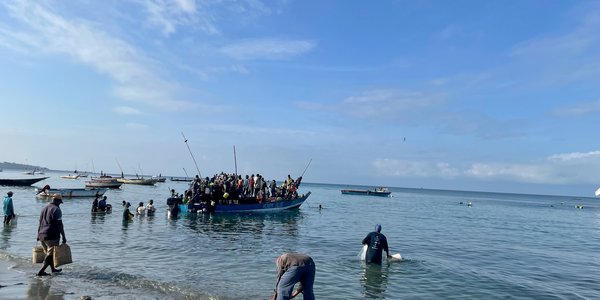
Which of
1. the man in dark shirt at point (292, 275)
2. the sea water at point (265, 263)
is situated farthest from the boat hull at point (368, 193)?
the man in dark shirt at point (292, 275)

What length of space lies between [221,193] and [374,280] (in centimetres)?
1969

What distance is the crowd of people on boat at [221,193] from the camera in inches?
1193

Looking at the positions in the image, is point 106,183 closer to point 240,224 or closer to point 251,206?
point 251,206

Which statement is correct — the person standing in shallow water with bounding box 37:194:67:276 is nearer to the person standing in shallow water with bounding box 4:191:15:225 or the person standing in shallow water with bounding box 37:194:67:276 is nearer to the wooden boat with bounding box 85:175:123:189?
the person standing in shallow water with bounding box 4:191:15:225

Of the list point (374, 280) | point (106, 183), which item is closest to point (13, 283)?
point (374, 280)

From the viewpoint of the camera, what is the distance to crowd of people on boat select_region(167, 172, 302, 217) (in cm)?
3031

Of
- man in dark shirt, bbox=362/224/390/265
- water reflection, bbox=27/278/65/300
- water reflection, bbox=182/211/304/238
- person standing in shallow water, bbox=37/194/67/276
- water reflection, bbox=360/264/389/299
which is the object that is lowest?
water reflection, bbox=360/264/389/299

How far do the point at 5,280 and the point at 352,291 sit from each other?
8.37 meters

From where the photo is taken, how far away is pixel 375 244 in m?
14.0

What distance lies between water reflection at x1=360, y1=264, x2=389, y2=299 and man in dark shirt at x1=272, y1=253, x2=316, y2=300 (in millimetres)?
4791

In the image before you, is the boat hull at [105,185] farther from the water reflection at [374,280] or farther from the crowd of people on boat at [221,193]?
the water reflection at [374,280]

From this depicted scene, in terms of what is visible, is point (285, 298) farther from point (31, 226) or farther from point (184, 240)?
point (31, 226)

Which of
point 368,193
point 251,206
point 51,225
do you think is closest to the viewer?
point 51,225

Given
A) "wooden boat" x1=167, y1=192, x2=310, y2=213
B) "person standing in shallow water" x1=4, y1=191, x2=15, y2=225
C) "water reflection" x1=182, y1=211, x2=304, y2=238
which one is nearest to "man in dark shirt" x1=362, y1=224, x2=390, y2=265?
"water reflection" x1=182, y1=211, x2=304, y2=238
